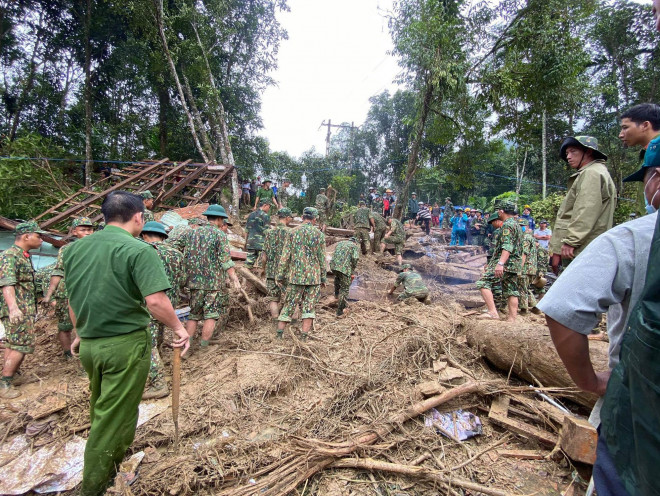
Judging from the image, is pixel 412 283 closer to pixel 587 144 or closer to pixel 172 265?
pixel 587 144

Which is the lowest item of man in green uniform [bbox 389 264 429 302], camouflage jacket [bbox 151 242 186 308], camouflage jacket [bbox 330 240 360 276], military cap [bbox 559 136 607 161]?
man in green uniform [bbox 389 264 429 302]

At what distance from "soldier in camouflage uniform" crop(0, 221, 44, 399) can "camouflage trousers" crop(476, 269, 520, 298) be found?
582 centimetres

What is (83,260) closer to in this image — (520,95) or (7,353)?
(7,353)

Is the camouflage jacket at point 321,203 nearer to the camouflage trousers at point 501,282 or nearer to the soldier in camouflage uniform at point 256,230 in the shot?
the soldier in camouflage uniform at point 256,230

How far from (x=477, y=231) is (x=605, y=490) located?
53.6ft

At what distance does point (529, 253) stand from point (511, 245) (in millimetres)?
1068

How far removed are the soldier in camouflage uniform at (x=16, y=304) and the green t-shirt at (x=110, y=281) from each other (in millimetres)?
2085

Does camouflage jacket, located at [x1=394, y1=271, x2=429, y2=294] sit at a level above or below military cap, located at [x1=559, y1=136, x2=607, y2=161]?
below

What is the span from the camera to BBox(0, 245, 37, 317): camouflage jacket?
3.62m

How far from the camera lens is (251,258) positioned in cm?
813

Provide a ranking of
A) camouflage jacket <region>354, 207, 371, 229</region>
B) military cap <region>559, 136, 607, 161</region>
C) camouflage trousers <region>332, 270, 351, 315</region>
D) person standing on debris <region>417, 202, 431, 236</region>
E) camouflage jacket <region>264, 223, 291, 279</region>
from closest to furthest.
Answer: military cap <region>559, 136, 607, 161</region> → camouflage jacket <region>264, 223, 291, 279</region> → camouflage trousers <region>332, 270, 351, 315</region> → camouflage jacket <region>354, 207, 371, 229</region> → person standing on debris <region>417, 202, 431, 236</region>

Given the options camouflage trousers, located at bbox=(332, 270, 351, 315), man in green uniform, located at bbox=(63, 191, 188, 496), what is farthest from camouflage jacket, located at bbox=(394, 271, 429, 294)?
man in green uniform, located at bbox=(63, 191, 188, 496)

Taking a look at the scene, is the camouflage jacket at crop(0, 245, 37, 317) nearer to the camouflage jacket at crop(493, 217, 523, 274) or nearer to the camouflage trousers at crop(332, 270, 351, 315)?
the camouflage trousers at crop(332, 270, 351, 315)

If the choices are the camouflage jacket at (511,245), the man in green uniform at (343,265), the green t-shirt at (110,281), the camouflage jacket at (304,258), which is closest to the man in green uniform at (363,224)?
the man in green uniform at (343,265)
